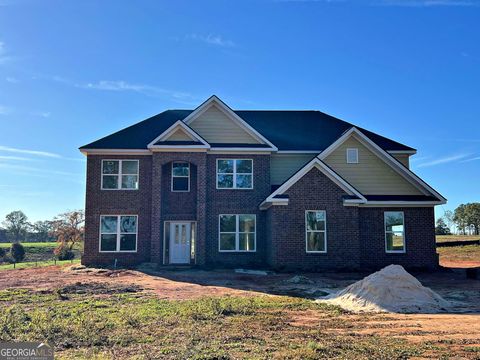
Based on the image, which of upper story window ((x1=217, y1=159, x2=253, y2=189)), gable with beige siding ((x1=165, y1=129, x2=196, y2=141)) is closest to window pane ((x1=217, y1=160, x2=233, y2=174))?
upper story window ((x1=217, y1=159, x2=253, y2=189))

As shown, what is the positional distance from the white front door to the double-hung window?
10004 mm

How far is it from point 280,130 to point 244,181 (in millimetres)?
4795

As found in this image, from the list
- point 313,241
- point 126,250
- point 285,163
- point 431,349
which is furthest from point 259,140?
point 431,349

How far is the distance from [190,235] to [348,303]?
40.2 ft

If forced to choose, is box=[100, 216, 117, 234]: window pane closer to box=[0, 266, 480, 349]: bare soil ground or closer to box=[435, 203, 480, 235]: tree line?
box=[0, 266, 480, 349]: bare soil ground

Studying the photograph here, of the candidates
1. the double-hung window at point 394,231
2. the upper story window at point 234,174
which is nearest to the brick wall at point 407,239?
the double-hung window at point 394,231

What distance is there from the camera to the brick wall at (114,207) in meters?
22.5

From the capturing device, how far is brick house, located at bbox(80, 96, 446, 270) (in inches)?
853

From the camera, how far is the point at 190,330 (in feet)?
28.0

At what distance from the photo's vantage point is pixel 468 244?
1448 inches

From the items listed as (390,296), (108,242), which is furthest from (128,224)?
(390,296)

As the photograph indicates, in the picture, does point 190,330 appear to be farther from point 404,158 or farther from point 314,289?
point 404,158

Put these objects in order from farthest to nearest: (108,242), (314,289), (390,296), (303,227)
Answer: (108,242) < (303,227) < (314,289) < (390,296)

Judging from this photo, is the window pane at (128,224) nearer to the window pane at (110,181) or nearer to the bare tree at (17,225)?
the window pane at (110,181)
